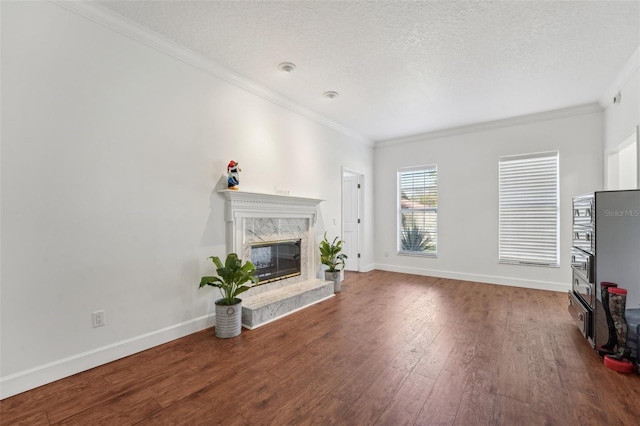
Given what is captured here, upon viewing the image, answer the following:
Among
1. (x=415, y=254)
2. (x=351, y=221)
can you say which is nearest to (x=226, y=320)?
(x=351, y=221)

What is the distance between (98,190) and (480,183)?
5673 mm

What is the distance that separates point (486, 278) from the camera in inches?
207

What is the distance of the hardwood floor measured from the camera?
1.80m

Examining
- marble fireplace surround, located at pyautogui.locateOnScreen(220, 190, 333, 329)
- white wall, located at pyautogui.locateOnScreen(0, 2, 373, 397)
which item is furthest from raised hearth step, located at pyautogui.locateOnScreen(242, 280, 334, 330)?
white wall, located at pyautogui.locateOnScreen(0, 2, 373, 397)

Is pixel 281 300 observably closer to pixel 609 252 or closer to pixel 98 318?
pixel 98 318

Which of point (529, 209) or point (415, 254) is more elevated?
point (529, 209)

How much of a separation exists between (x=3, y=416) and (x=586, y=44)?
5.59m

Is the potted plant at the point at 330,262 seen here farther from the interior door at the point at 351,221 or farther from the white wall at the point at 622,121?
the white wall at the point at 622,121

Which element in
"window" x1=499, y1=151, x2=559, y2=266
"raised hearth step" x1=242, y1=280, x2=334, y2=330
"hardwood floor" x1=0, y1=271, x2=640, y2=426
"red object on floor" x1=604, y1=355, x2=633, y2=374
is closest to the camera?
"hardwood floor" x1=0, y1=271, x2=640, y2=426

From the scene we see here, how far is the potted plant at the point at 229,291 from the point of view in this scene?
115 inches

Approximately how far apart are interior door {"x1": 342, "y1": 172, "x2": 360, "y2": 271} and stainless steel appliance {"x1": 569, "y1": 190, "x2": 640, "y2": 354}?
390 centimetres

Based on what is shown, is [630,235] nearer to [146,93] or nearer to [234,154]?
[234,154]

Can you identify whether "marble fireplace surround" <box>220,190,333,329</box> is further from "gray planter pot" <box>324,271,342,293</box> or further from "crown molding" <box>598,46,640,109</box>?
"crown molding" <box>598,46,640,109</box>

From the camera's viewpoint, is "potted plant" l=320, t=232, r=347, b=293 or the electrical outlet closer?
the electrical outlet
